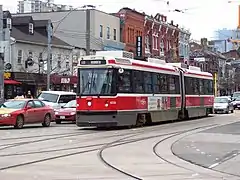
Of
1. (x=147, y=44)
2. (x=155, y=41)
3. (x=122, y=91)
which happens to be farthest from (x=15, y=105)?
(x=155, y=41)

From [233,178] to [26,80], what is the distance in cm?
4150

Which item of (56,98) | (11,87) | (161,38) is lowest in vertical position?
(56,98)

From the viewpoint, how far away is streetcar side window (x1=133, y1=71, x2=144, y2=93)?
25.4m

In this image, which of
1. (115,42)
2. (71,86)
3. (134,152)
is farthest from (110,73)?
(115,42)

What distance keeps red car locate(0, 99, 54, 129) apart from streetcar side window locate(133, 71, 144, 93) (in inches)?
194

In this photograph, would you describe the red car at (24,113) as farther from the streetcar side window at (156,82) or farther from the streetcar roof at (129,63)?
the streetcar side window at (156,82)

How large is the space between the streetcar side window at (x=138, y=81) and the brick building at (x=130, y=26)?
1645 inches

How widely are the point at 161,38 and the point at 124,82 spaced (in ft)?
182

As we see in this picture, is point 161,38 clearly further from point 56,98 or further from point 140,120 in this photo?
point 140,120

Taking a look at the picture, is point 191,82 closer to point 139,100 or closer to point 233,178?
point 139,100

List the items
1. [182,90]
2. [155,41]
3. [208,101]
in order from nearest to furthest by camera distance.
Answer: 1. [182,90]
2. [208,101]
3. [155,41]

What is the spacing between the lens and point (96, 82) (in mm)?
23812

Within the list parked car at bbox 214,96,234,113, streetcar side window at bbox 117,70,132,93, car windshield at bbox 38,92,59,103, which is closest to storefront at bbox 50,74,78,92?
parked car at bbox 214,96,234,113

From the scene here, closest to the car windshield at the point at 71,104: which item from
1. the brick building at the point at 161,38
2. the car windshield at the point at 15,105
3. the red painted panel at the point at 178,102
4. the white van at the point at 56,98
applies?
the white van at the point at 56,98
